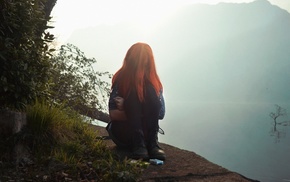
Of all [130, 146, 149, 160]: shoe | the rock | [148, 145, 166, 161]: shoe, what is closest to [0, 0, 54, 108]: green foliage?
the rock

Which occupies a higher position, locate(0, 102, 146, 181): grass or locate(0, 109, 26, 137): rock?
locate(0, 109, 26, 137): rock

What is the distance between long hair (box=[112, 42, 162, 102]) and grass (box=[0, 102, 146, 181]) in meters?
0.95

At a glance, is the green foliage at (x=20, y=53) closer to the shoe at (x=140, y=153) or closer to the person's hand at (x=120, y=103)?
the person's hand at (x=120, y=103)

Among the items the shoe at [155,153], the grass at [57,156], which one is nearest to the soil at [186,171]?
the shoe at [155,153]

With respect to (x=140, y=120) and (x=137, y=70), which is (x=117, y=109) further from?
(x=137, y=70)

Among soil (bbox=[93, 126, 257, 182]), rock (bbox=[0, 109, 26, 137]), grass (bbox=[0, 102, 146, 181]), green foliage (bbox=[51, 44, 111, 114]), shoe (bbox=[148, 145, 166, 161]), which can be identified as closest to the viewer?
grass (bbox=[0, 102, 146, 181])

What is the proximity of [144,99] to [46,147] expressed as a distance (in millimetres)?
1437

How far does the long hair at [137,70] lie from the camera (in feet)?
14.5

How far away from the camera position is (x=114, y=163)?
142 inches

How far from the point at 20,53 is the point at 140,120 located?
177cm

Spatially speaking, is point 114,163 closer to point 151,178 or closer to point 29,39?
point 151,178

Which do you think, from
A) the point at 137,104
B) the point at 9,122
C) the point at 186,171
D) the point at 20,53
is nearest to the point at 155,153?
the point at 186,171

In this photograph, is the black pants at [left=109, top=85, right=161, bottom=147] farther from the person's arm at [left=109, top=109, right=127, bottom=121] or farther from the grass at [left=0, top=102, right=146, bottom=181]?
the grass at [left=0, top=102, right=146, bottom=181]

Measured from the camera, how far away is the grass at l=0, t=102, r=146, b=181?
3294 mm
